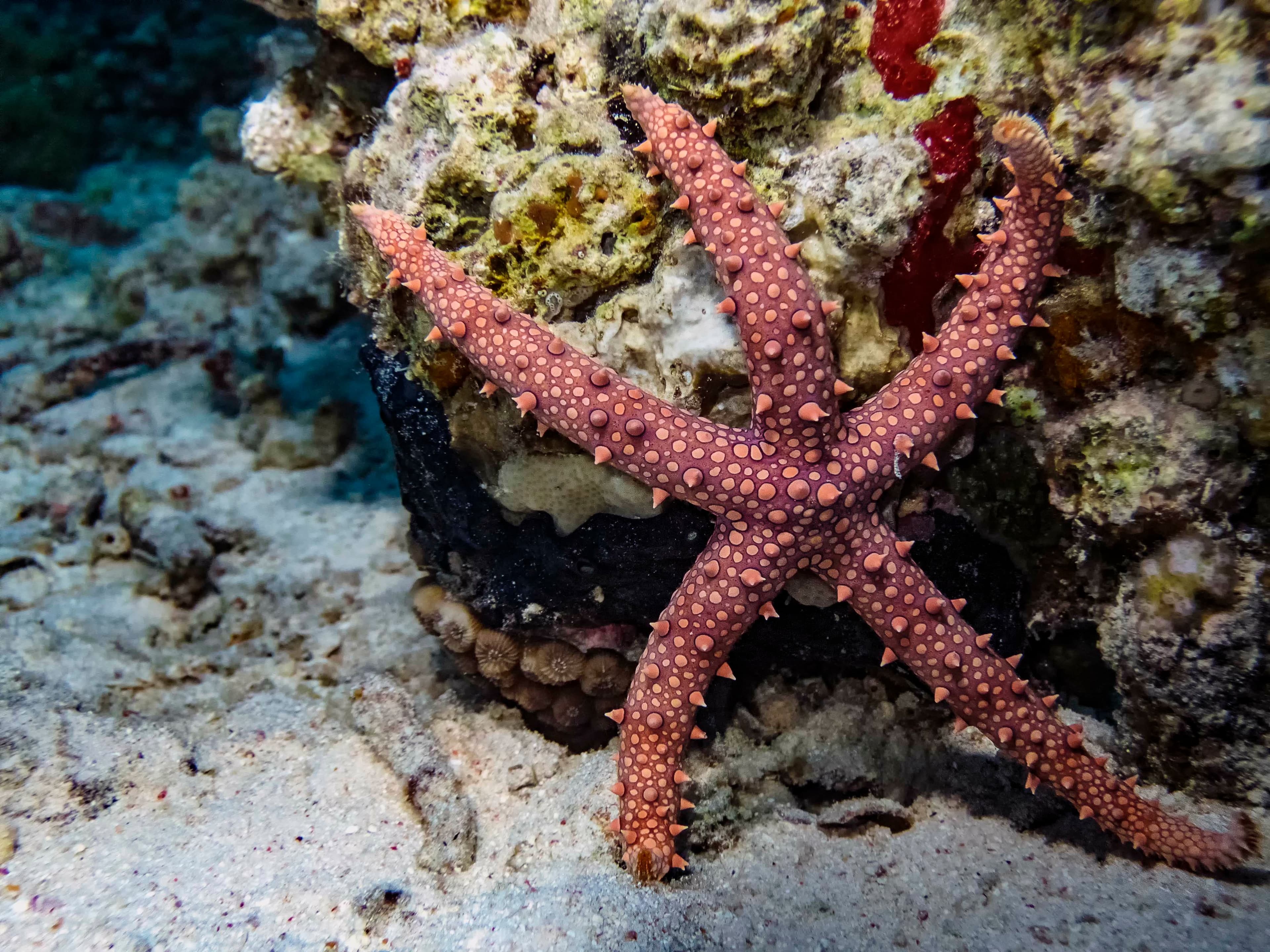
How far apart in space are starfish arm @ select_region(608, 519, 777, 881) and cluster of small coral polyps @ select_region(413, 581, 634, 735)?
789 millimetres

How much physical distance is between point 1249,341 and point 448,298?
3533mm

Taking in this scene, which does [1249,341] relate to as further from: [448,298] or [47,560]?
[47,560]

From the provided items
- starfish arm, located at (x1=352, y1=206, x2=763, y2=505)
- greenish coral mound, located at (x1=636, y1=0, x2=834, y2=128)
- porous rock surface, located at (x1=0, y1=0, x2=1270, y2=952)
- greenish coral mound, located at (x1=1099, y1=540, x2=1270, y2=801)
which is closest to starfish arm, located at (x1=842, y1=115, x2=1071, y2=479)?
porous rock surface, located at (x1=0, y1=0, x2=1270, y2=952)

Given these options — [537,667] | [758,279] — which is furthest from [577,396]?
[537,667]

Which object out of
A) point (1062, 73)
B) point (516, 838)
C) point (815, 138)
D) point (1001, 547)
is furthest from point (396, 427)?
point (1062, 73)

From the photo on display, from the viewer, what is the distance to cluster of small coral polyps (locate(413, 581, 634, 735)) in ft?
15.1

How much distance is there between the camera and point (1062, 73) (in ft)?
10.4

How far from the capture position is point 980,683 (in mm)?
3516

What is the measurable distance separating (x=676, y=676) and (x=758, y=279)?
1.97m

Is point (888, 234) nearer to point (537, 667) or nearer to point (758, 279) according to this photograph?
point (758, 279)

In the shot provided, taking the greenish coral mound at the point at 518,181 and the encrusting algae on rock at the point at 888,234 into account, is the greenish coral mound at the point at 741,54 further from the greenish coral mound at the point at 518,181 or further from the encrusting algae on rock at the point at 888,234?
the greenish coral mound at the point at 518,181

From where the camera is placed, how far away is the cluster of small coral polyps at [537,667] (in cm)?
460

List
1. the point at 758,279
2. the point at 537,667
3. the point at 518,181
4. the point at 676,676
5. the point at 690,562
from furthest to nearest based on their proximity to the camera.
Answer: the point at 537,667 → the point at 690,562 → the point at 518,181 → the point at 676,676 → the point at 758,279

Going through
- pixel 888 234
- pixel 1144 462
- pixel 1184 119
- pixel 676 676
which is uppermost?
pixel 1184 119
